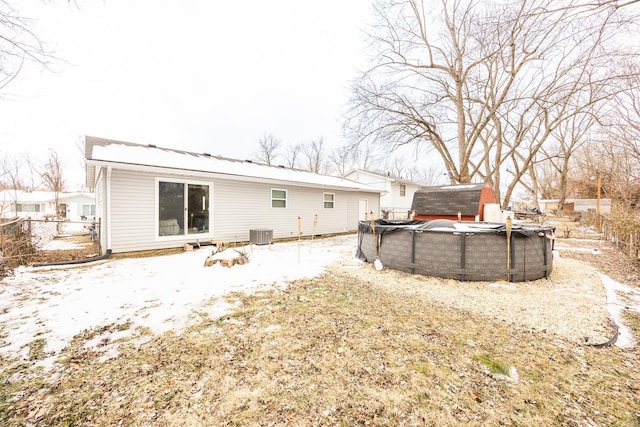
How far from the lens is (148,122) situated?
2106 centimetres

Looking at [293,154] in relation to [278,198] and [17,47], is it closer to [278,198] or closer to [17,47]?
[278,198]

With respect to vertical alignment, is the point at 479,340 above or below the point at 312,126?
below

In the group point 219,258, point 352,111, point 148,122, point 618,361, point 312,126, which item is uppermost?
point 312,126

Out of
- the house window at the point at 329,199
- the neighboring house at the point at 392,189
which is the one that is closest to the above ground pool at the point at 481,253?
the house window at the point at 329,199

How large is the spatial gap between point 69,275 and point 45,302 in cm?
176

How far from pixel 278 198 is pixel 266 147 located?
2919 cm

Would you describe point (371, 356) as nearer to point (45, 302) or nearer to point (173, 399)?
point (173, 399)

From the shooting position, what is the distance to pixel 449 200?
10625 millimetres

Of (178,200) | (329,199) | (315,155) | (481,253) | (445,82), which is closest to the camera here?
(481,253)

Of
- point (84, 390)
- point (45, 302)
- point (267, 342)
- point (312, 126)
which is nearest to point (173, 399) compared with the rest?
point (84, 390)

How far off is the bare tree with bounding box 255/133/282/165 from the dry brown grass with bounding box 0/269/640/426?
1430 inches

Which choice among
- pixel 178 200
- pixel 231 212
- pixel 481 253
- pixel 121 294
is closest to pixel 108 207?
pixel 178 200

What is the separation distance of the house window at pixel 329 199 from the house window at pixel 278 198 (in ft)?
7.95

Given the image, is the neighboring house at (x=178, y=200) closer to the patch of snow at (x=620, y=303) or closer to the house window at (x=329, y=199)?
the house window at (x=329, y=199)
